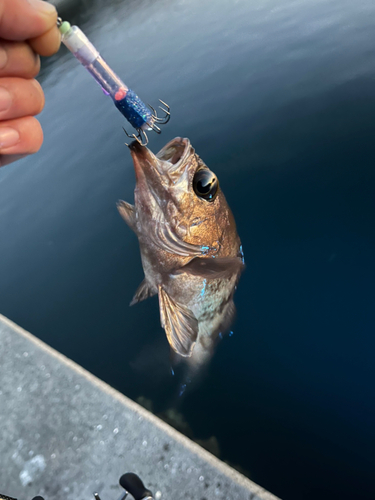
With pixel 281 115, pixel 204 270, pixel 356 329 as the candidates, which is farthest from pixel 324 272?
pixel 281 115

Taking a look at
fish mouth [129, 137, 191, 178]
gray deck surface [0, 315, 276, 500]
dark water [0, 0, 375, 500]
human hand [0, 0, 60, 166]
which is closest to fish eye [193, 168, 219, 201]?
fish mouth [129, 137, 191, 178]

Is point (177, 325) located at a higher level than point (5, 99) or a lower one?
lower

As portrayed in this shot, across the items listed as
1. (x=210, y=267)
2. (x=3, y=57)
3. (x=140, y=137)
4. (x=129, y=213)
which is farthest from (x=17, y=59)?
(x=210, y=267)

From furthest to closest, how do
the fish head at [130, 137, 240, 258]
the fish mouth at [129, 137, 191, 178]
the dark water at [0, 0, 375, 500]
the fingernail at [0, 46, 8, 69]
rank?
the dark water at [0, 0, 375, 500] < the fish head at [130, 137, 240, 258] < the fish mouth at [129, 137, 191, 178] < the fingernail at [0, 46, 8, 69]

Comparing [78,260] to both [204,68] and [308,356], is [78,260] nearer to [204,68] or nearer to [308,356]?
[308,356]

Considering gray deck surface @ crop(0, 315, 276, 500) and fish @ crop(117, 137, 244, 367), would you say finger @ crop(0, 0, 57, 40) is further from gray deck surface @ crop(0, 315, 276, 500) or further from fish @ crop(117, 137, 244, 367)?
gray deck surface @ crop(0, 315, 276, 500)

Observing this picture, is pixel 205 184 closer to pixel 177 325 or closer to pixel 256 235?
pixel 177 325
